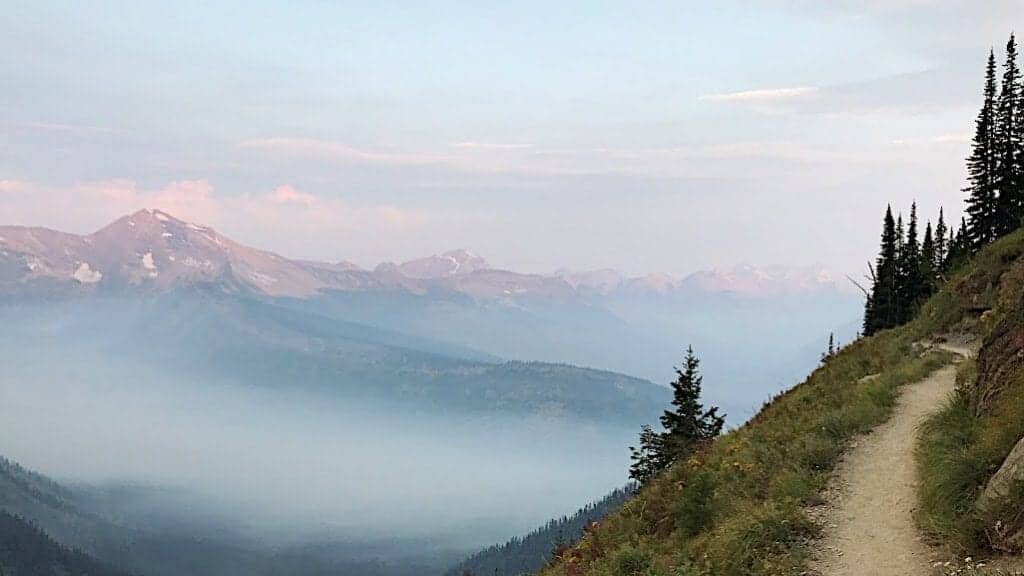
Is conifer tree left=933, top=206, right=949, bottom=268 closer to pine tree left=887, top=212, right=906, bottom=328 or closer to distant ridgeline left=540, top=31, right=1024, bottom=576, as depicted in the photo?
pine tree left=887, top=212, right=906, bottom=328

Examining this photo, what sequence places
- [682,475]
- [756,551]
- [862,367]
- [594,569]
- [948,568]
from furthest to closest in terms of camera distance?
[862,367]
[682,475]
[594,569]
[756,551]
[948,568]

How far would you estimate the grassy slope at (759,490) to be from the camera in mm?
11547

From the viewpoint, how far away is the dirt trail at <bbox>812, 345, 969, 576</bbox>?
415 inches

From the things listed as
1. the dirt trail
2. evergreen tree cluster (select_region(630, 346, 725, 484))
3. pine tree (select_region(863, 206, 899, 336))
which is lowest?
evergreen tree cluster (select_region(630, 346, 725, 484))

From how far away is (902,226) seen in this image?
3172 inches

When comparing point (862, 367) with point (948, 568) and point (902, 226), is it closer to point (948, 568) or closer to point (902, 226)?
point (948, 568)

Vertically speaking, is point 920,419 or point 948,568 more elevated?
point 920,419

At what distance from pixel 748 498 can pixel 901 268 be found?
240 ft

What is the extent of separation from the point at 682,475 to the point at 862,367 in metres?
10.5

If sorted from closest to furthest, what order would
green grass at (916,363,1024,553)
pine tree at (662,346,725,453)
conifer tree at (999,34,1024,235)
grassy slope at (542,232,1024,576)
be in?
green grass at (916,363,1024,553), grassy slope at (542,232,1024,576), pine tree at (662,346,725,453), conifer tree at (999,34,1024,235)

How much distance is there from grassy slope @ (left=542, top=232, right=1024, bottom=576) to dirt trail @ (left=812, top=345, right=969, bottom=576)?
36cm

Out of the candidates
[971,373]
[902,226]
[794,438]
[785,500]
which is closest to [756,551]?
[785,500]

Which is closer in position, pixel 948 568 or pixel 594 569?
pixel 948 568

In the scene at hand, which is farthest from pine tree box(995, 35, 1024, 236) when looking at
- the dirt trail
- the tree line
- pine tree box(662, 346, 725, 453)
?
the dirt trail
